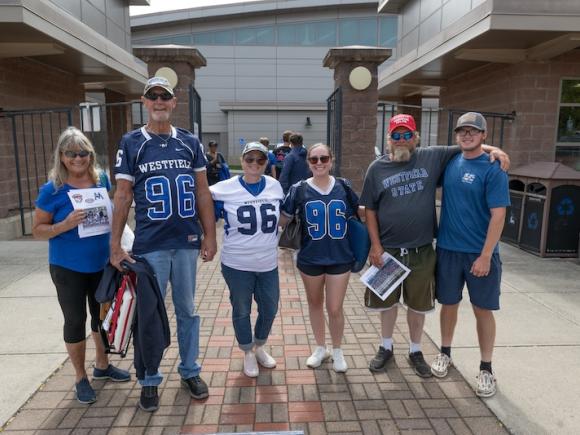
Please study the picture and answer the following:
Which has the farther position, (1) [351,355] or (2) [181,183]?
(1) [351,355]

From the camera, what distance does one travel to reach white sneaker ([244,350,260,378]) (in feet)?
11.3

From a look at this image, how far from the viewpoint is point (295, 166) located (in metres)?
7.29

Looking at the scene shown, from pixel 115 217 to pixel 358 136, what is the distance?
201 inches

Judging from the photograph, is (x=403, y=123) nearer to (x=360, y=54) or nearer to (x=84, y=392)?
(x=84, y=392)

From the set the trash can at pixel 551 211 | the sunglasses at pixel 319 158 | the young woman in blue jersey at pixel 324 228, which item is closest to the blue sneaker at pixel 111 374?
the young woman in blue jersey at pixel 324 228

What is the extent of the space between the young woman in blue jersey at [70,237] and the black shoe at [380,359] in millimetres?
2055

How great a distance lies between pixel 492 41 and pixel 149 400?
7437 mm

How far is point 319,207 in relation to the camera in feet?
11.0

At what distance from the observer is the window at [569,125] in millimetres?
8445

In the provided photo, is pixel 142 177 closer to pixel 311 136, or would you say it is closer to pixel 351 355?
pixel 351 355

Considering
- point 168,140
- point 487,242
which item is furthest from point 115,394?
point 487,242

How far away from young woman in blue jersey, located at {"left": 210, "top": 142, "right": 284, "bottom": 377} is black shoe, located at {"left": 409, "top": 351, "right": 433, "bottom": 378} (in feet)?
3.87

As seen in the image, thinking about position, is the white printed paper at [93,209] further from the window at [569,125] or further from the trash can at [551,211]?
the window at [569,125]

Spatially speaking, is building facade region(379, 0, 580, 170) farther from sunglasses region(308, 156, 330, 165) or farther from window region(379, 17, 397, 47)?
window region(379, 17, 397, 47)
